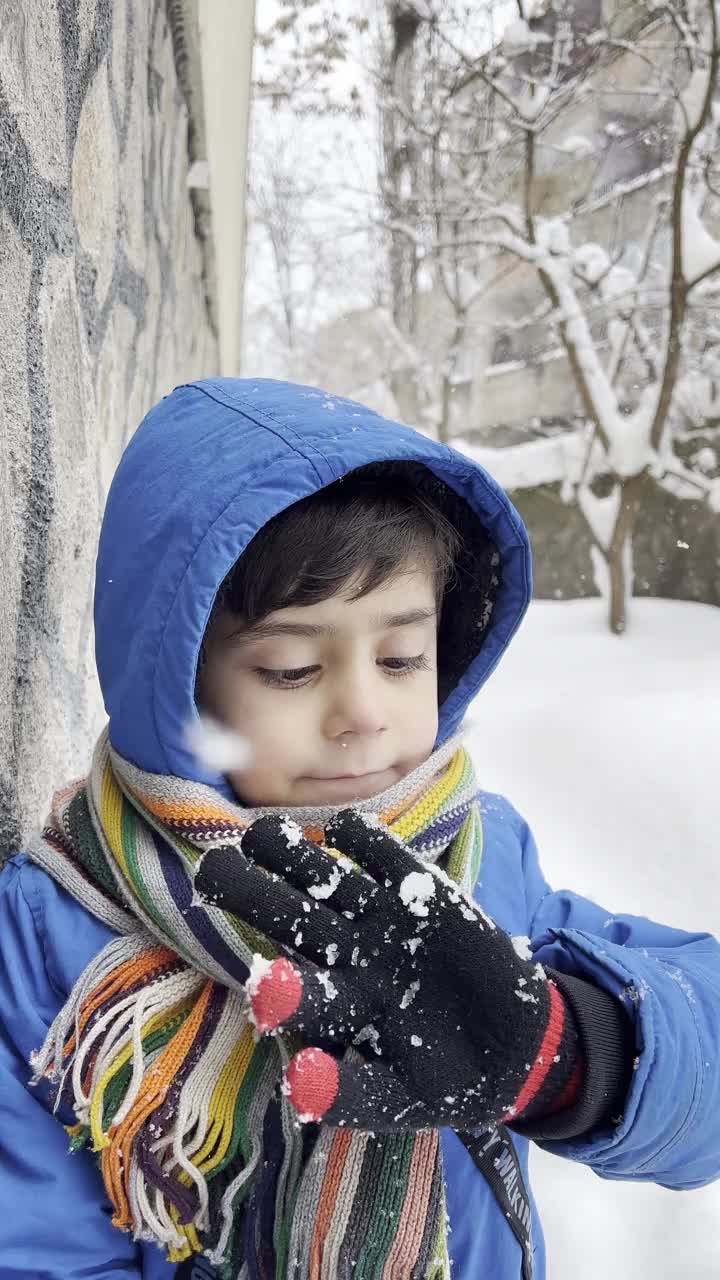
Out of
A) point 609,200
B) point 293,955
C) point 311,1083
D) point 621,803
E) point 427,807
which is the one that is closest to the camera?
point 311,1083

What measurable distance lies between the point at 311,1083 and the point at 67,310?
102cm

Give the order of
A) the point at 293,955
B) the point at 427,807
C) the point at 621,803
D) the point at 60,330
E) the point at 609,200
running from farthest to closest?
1. the point at 609,200
2. the point at 621,803
3. the point at 60,330
4. the point at 427,807
5. the point at 293,955

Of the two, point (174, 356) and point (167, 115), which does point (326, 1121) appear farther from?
point (174, 356)

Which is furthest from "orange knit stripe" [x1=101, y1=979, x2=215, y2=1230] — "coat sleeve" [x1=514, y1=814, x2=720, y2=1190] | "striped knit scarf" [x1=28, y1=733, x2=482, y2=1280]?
"coat sleeve" [x1=514, y1=814, x2=720, y2=1190]

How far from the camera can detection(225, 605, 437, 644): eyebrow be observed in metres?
0.93

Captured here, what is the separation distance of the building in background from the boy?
0.14 m

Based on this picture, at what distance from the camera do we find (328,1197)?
0.79m

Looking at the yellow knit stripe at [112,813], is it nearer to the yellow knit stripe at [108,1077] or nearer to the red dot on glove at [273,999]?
the yellow knit stripe at [108,1077]

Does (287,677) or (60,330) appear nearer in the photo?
(287,677)

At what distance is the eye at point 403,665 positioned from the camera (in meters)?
1.00

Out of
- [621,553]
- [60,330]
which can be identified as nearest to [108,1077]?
[60,330]

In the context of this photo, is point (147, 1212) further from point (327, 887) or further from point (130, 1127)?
point (327, 887)

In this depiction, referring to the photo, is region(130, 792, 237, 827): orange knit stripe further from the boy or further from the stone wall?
the stone wall

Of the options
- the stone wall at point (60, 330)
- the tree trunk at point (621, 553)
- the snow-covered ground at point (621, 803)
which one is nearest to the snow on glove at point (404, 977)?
the stone wall at point (60, 330)
